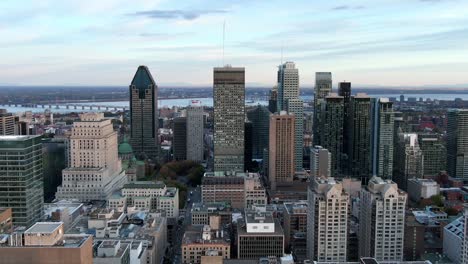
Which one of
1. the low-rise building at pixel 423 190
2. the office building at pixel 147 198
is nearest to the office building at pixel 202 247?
the office building at pixel 147 198

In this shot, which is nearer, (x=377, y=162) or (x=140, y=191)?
(x=140, y=191)

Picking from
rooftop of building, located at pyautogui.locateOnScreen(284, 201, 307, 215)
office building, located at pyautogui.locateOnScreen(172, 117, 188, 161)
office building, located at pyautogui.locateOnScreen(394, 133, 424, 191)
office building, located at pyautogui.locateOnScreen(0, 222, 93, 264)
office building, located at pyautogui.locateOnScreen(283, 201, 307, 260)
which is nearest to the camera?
office building, located at pyautogui.locateOnScreen(0, 222, 93, 264)

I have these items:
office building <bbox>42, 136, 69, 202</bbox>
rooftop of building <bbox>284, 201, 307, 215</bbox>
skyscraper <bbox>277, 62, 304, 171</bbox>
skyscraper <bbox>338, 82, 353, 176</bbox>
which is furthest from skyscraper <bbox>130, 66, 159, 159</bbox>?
rooftop of building <bbox>284, 201, 307, 215</bbox>

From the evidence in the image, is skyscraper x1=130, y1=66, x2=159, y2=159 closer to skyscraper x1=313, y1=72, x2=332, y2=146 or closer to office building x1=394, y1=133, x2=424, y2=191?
skyscraper x1=313, y1=72, x2=332, y2=146

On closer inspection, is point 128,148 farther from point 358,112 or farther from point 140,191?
point 358,112

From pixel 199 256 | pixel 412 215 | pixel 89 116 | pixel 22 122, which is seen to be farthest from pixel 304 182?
pixel 22 122

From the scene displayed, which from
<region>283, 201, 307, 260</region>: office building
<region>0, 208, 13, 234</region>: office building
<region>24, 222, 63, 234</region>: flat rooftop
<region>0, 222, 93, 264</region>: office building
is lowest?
<region>283, 201, 307, 260</region>: office building

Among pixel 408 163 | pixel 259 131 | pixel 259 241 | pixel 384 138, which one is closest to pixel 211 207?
pixel 259 241
